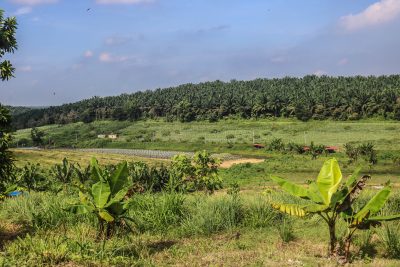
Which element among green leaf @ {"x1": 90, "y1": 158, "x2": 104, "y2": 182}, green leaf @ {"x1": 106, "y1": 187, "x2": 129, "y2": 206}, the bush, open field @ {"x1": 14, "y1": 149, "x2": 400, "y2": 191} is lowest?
open field @ {"x1": 14, "y1": 149, "x2": 400, "y2": 191}

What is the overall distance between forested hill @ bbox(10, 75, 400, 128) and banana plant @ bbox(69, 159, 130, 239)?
7999cm

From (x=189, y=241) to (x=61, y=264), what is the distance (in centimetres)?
302

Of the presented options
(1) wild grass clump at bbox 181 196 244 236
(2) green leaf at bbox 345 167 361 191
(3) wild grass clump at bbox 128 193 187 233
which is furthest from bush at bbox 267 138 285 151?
(2) green leaf at bbox 345 167 361 191

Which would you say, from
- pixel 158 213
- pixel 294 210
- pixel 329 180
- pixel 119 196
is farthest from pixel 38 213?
pixel 329 180

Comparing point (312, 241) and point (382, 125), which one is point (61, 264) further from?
point (382, 125)

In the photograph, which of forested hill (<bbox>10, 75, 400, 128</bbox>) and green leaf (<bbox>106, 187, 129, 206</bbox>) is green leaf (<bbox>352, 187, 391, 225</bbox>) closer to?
green leaf (<bbox>106, 187, 129, 206</bbox>)

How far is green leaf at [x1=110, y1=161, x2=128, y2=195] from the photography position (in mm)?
9016

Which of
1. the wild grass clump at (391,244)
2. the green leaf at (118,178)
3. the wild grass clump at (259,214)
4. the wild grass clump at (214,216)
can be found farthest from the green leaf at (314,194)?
Result: the green leaf at (118,178)

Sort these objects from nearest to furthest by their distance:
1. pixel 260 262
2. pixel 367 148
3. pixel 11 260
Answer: pixel 11 260, pixel 260 262, pixel 367 148

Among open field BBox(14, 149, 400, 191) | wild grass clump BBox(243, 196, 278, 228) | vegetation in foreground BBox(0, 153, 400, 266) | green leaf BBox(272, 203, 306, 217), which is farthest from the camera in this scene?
open field BBox(14, 149, 400, 191)

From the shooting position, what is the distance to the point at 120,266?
726cm

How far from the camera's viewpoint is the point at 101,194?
8719 mm

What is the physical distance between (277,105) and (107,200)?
419 ft

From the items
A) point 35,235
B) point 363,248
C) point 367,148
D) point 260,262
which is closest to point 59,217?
point 35,235
